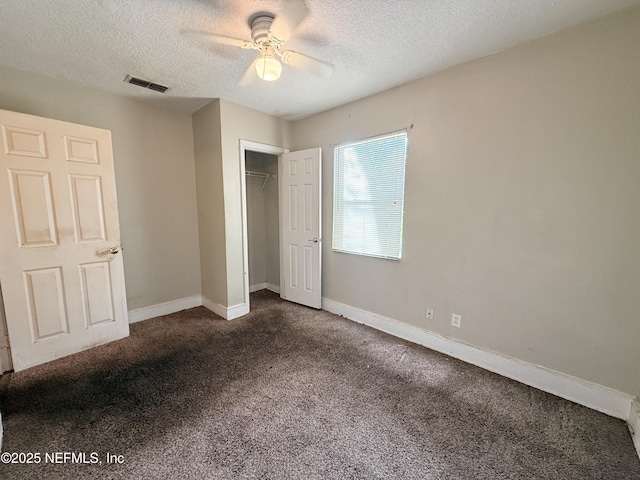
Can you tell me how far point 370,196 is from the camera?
2863mm

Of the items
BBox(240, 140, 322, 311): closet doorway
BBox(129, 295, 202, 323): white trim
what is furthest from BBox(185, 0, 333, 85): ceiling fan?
BBox(129, 295, 202, 323): white trim

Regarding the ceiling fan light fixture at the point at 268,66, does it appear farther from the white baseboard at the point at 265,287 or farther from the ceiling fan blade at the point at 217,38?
the white baseboard at the point at 265,287

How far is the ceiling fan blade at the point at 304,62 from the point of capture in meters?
1.72

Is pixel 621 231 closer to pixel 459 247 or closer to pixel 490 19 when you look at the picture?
pixel 459 247

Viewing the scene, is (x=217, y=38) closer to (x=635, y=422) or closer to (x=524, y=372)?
(x=524, y=372)

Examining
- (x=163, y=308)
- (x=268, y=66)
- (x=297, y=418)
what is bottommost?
(x=297, y=418)

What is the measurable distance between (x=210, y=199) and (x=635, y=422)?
4.01 metres

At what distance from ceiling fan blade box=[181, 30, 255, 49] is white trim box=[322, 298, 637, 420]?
8.97ft

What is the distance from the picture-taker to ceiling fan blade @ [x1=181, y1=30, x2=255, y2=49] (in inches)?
65.3

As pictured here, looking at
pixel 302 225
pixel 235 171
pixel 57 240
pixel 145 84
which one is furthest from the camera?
pixel 302 225

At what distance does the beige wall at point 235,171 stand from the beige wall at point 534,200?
151 centimetres

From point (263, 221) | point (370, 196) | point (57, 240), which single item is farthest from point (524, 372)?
point (57, 240)

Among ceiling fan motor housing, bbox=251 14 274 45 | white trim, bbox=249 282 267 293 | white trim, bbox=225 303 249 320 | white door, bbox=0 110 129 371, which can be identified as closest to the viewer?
ceiling fan motor housing, bbox=251 14 274 45

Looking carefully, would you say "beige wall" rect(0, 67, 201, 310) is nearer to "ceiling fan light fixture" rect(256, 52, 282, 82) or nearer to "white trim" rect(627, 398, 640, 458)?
"ceiling fan light fixture" rect(256, 52, 282, 82)
